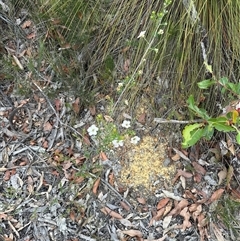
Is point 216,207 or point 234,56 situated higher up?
point 234,56

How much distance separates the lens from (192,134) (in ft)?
5.26

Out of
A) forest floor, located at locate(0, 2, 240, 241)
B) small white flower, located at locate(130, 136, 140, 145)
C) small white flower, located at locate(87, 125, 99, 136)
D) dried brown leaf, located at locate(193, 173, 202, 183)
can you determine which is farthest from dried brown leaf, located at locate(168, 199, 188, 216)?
small white flower, located at locate(87, 125, 99, 136)

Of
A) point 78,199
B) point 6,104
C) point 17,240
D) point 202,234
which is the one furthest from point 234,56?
point 17,240

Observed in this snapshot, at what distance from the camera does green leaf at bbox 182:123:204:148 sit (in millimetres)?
1564

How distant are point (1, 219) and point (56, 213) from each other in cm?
25

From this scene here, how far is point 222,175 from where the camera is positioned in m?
1.96

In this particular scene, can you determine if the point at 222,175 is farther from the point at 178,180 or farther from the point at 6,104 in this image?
the point at 6,104

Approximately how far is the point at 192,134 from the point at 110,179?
54cm

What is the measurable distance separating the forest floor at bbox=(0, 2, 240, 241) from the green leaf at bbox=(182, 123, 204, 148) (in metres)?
0.35

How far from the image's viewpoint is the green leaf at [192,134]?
1.56 meters

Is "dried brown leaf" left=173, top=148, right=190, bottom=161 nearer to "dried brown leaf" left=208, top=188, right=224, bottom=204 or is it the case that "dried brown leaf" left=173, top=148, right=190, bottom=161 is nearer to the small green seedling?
"dried brown leaf" left=208, top=188, right=224, bottom=204

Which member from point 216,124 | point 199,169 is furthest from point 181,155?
point 216,124

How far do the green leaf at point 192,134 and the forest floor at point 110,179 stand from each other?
1.14ft

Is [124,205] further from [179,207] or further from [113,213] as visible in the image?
[179,207]
